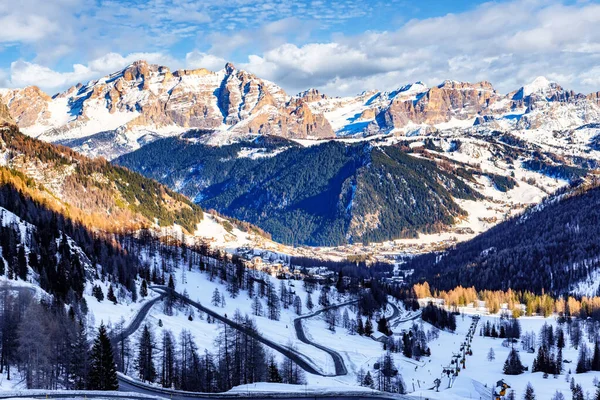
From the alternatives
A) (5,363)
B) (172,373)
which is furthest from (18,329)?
(172,373)

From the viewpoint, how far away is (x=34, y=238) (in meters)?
182

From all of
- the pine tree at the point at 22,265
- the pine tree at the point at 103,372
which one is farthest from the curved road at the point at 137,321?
the pine tree at the point at 103,372

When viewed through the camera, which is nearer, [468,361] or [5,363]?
[5,363]

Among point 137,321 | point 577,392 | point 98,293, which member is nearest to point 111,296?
point 98,293

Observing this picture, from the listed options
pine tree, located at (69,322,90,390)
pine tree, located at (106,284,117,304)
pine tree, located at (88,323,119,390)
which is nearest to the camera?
pine tree, located at (88,323,119,390)

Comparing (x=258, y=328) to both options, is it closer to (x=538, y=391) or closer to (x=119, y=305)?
(x=119, y=305)

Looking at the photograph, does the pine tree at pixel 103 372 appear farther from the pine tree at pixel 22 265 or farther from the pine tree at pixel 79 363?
the pine tree at pixel 22 265

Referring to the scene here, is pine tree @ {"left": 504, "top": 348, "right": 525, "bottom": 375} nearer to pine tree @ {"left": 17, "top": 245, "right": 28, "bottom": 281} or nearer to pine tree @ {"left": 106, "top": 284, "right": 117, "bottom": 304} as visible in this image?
pine tree @ {"left": 106, "top": 284, "right": 117, "bottom": 304}

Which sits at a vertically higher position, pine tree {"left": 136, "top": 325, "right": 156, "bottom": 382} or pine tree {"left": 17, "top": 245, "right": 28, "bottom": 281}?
pine tree {"left": 17, "top": 245, "right": 28, "bottom": 281}

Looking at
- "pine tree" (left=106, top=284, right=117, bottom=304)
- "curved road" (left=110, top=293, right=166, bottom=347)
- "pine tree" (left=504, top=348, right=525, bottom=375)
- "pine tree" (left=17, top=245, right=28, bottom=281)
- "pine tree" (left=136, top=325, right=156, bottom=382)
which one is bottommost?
"pine tree" (left=504, top=348, right=525, bottom=375)

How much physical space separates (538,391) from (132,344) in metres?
91.3

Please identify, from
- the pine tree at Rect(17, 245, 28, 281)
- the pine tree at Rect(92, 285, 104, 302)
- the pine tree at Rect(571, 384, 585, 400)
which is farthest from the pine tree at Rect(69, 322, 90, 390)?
the pine tree at Rect(571, 384, 585, 400)

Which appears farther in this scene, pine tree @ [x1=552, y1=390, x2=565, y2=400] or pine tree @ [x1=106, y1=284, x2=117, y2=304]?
pine tree @ [x1=106, y1=284, x2=117, y2=304]

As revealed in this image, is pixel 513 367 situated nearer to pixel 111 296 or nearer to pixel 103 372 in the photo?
pixel 111 296
